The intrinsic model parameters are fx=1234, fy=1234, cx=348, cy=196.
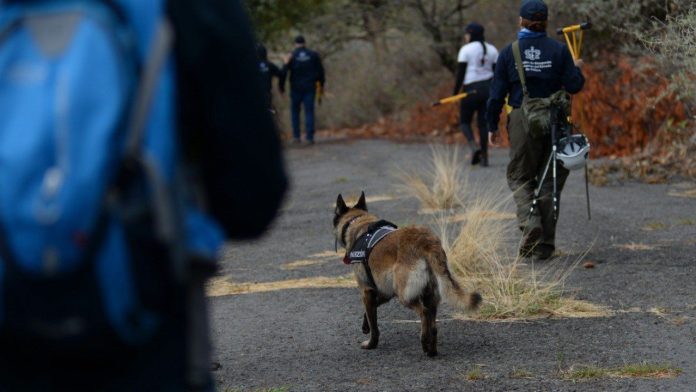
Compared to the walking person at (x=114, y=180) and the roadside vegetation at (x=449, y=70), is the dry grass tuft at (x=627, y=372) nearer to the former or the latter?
the walking person at (x=114, y=180)

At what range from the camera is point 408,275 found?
6.57 metres

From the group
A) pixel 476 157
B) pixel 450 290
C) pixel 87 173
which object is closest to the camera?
pixel 87 173

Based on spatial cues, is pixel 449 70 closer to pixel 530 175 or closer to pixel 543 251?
pixel 530 175

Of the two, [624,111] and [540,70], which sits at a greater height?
[540,70]

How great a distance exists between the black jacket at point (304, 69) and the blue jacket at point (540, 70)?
1478 centimetres

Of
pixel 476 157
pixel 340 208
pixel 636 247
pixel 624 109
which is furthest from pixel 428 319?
pixel 624 109

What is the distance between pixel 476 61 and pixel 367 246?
37.0 feet

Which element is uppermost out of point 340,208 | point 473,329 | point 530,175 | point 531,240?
point 340,208

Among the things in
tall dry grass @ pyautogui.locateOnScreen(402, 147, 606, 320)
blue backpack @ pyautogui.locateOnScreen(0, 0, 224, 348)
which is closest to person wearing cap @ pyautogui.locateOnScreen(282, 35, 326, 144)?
tall dry grass @ pyautogui.locateOnScreen(402, 147, 606, 320)

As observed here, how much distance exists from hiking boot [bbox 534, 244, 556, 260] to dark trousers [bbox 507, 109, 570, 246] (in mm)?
33

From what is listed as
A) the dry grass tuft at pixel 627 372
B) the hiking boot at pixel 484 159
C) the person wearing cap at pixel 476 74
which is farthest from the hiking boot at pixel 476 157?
the dry grass tuft at pixel 627 372

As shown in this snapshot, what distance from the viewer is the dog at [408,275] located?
21.3ft

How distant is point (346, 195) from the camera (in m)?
15.0

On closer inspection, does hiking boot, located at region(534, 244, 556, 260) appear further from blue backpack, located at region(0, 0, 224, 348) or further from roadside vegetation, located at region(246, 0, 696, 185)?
blue backpack, located at region(0, 0, 224, 348)
